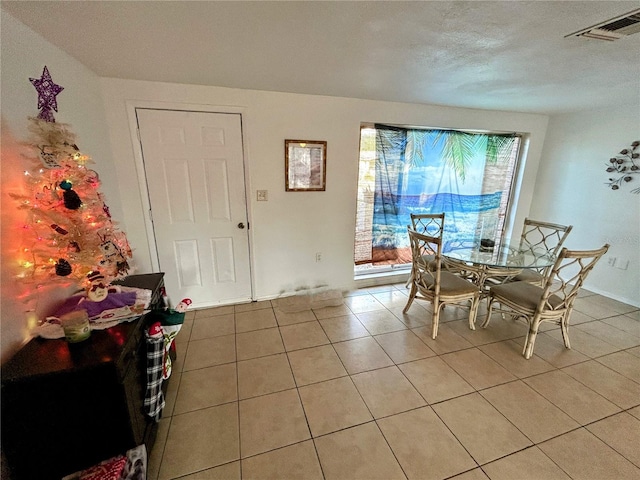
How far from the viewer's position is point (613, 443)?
1504 mm

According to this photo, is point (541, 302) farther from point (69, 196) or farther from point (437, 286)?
point (69, 196)

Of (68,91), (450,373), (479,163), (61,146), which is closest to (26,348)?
(61,146)

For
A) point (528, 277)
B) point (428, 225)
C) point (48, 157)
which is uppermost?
point (48, 157)

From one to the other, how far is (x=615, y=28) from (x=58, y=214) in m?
2.89

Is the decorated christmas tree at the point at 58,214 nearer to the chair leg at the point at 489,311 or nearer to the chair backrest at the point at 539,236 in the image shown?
the chair leg at the point at 489,311

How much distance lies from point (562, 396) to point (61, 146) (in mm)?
3352

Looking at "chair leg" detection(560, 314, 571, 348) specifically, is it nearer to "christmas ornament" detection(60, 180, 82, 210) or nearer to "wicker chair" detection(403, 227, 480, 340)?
"wicker chair" detection(403, 227, 480, 340)

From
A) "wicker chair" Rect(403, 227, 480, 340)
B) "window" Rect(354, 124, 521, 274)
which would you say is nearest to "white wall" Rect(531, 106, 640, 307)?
"window" Rect(354, 124, 521, 274)

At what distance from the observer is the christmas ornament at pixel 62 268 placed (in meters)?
1.24

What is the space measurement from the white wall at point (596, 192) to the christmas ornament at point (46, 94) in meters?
4.73

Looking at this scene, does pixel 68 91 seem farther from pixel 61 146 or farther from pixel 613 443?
pixel 613 443

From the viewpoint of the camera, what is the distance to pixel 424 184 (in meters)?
3.47

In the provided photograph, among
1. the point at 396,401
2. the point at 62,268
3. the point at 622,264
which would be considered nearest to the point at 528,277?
the point at 622,264

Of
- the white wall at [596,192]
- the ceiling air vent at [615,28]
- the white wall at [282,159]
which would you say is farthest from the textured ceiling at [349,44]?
the white wall at [596,192]
